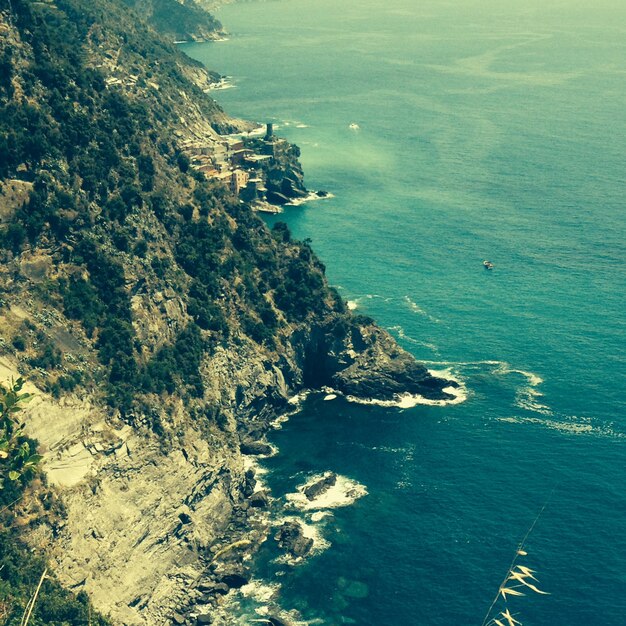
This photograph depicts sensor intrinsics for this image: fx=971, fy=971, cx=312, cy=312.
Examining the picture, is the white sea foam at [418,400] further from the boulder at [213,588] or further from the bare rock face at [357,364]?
the boulder at [213,588]

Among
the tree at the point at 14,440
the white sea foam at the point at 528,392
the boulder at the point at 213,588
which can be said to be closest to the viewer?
the tree at the point at 14,440

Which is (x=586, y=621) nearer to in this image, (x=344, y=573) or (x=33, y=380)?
(x=344, y=573)

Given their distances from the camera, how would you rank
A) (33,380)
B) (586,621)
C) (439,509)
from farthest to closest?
1. (439,509)
2. (33,380)
3. (586,621)

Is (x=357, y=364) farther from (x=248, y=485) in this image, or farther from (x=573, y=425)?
(x=573, y=425)

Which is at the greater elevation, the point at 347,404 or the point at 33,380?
the point at 33,380

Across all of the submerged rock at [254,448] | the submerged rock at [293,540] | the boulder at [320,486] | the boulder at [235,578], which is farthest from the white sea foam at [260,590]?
the submerged rock at [254,448]

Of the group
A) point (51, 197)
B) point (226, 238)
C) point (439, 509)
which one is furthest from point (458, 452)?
point (51, 197)
